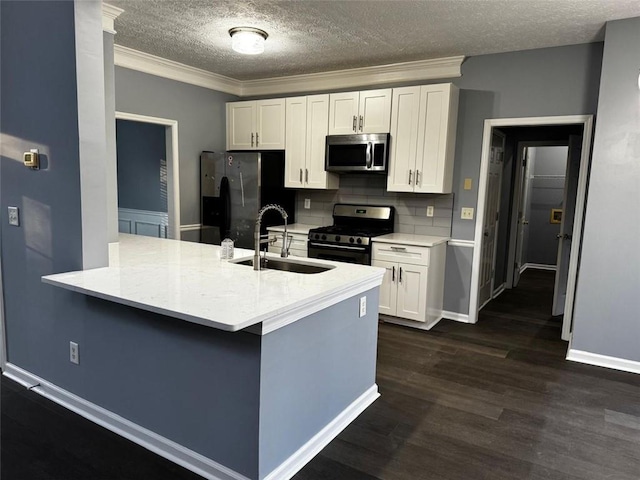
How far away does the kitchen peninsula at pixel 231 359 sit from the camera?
1.89 meters

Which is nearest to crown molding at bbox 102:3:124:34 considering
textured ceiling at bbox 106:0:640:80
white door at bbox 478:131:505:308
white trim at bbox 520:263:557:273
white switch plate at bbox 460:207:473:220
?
textured ceiling at bbox 106:0:640:80

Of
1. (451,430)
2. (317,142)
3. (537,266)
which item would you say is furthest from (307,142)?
(537,266)

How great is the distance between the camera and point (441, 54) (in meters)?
4.18

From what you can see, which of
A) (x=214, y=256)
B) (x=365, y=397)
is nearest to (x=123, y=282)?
(x=214, y=256)

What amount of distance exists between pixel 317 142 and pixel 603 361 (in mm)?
3289

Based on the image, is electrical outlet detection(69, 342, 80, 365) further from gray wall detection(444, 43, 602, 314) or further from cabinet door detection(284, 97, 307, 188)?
gray wall detection(444, 43, 602, 314)

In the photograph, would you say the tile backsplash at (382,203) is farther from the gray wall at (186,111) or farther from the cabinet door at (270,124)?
the gray wall at (186,111)

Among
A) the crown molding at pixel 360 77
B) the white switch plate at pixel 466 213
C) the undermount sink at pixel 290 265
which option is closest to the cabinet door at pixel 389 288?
the white switch plate at pixel 466 213

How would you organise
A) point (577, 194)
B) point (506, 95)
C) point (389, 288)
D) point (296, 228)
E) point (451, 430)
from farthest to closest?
point (296, 228) → point (389, 288) → point (506, 95) → point (577, 194) → point (451, 430)

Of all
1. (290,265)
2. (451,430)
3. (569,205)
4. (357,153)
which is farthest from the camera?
(569,205)

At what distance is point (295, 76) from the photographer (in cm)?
508

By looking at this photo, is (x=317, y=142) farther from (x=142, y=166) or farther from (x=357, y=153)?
(x=142, y=166)

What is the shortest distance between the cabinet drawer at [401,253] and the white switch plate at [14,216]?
2.87m

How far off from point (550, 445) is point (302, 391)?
1420mm
